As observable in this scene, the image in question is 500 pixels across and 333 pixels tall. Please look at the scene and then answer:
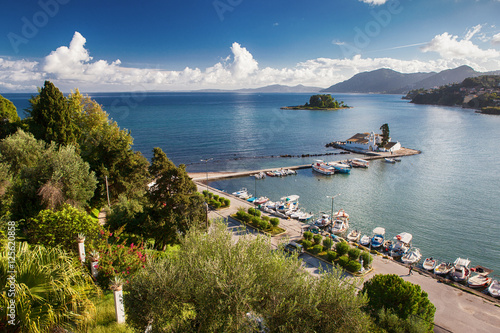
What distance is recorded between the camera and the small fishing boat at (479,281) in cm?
2378

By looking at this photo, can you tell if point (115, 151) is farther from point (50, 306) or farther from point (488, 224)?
point (488, 224)

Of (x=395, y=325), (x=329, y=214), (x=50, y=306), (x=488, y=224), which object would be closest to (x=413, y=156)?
(x=488, y=224)

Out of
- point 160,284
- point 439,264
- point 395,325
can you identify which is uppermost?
point 160,284

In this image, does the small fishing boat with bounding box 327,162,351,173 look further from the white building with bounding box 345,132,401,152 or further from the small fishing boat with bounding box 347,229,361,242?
the small fishing boat with bounding box 347,229,361,242

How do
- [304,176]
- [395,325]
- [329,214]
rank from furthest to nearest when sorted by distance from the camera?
[304,176] < [329,214] < [395,325]

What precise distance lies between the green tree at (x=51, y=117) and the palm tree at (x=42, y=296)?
22.2m

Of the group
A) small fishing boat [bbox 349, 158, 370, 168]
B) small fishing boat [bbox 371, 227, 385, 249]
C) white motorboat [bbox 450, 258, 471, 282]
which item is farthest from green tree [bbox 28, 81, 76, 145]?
small fishing boat [bbox 349, 158, 370, 168]

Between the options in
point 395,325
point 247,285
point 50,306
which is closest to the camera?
point 50,306

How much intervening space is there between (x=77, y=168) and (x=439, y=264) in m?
31.7

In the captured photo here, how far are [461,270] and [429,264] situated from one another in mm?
2384

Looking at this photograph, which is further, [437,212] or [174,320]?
[437,212]

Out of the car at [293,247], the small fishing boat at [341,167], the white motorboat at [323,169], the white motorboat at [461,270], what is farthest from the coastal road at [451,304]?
the small fishing boat at [341,167]

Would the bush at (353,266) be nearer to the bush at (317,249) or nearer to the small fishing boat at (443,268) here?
the bush at (317,249)

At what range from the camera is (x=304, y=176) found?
58656 mm
